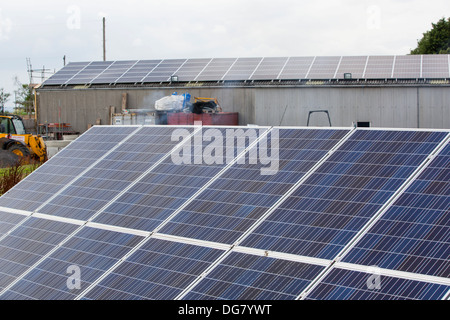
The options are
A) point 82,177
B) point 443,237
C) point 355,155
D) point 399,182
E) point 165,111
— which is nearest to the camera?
point 443,237

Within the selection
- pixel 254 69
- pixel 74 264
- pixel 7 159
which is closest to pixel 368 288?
pixel 74 264

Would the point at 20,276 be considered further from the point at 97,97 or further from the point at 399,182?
the point at 97,97

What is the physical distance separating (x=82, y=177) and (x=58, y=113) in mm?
38756

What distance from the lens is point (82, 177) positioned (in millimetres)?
10227

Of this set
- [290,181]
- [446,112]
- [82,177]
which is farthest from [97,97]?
[290,181]

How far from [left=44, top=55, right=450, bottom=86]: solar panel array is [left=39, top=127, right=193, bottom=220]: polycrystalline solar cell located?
2970 cm

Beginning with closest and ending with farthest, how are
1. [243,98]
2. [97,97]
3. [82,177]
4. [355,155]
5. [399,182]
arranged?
[399,182] → [355,155] → [82,177] → [243,98] → [97,97]

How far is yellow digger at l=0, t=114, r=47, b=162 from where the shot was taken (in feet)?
119

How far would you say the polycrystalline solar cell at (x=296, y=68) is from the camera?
3978cm

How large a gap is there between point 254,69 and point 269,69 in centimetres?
122

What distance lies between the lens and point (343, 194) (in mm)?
7211

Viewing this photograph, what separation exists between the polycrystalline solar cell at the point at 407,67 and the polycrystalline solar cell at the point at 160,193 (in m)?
30.6

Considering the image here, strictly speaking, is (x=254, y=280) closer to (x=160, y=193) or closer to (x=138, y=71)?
(x=160, y=193)
